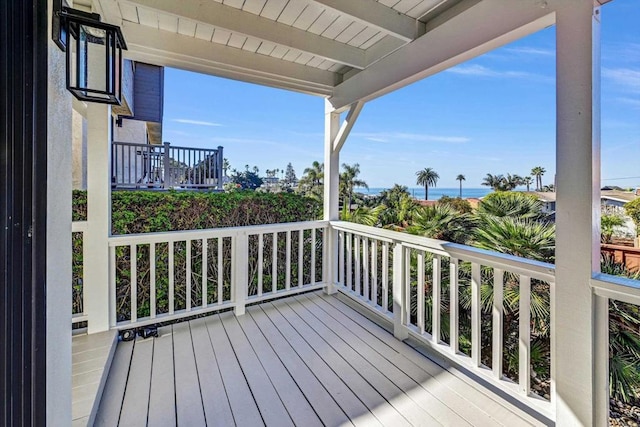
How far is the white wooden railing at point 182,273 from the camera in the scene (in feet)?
8.60

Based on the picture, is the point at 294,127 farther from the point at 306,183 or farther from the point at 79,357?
the point at 79,357

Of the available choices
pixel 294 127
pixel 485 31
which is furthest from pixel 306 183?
pixel 485 31

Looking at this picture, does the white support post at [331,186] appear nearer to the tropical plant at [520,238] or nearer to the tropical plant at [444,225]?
the tropical plant at [444,225]

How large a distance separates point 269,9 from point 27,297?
2.26 meters

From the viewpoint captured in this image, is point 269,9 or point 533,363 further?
point 533,363

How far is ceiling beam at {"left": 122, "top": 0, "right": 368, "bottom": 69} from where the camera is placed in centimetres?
199

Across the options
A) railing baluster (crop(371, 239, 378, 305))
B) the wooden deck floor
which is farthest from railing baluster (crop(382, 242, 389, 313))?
the wooden deck floor

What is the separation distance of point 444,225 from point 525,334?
310 centimetres

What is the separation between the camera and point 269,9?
7.16ft

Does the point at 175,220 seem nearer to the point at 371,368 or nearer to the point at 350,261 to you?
the point at 350,261

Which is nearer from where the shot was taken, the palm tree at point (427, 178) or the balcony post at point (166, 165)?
the balcony post at point (166, 165)

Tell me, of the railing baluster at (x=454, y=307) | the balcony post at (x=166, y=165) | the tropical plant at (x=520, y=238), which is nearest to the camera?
the railing baluster at (x=454, y=307)

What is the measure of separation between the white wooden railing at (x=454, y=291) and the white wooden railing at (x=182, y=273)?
0.65 meters

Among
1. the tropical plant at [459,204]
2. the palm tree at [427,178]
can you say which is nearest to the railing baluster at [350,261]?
the tropical plant at [459,204]
